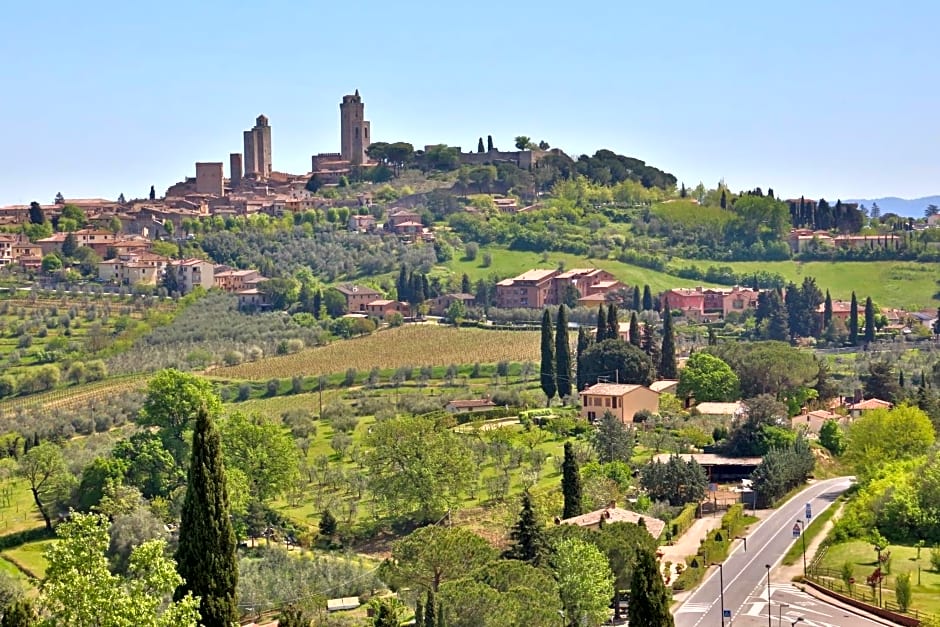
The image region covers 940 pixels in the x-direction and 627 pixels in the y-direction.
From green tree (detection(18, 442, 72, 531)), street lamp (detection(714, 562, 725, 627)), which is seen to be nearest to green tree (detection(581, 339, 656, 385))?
street lamp (detection(714, 562, 725, 627))

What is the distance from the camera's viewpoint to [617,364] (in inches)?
2420

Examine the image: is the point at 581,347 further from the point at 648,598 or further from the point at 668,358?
the point at 648,598

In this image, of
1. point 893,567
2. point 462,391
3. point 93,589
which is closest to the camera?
point 93,589

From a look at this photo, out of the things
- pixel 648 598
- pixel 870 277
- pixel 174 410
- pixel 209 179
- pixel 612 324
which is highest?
pixel 209 179

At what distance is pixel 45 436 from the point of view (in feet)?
189

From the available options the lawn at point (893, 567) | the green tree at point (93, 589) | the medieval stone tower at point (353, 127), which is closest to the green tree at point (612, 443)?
the lawn at point (893, 567)

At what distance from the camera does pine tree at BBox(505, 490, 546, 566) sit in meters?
35.5

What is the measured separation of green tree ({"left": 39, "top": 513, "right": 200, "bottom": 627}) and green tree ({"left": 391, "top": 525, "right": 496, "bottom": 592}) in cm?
1818

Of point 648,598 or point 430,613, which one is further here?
point 430,613

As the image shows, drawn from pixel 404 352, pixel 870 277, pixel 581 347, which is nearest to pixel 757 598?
pixel 581 347

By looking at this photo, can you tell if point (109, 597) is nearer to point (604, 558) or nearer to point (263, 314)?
point (604, 558)

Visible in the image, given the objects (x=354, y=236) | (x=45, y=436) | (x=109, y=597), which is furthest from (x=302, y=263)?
(x=109, y=597)

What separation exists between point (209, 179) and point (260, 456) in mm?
84133

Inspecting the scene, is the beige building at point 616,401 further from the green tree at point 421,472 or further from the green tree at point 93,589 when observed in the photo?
the green tree at point 93,589
